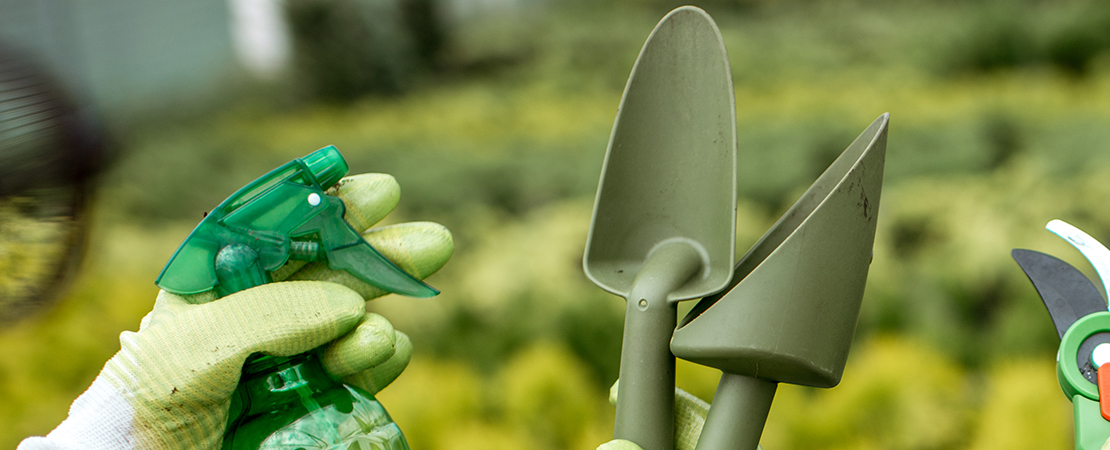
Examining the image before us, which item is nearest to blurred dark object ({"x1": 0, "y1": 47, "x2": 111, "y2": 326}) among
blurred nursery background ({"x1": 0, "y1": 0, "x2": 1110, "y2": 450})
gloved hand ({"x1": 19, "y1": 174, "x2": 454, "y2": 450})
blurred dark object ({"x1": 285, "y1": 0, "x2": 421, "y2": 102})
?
blurred nursery background ({"x1": 0, "y1": 0, "x2": 1110, "y2": 450})

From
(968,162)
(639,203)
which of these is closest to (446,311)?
(639,203)

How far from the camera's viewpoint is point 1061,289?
0.36m

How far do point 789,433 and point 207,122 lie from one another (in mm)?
1213

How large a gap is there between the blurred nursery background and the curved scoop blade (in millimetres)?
334

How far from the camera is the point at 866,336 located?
844 millimetres

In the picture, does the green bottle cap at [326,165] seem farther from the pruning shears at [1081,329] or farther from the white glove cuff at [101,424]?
the pruning shears at [1081,329]

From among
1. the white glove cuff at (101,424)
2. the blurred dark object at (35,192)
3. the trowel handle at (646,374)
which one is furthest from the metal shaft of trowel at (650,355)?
the blurred dark object at (35,192)

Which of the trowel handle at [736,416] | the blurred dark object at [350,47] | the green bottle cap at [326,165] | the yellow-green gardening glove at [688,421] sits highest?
the blurred dark object at [350,47]

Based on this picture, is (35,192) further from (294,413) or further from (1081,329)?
(1081,329)

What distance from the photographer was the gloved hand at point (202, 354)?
12.9 inches

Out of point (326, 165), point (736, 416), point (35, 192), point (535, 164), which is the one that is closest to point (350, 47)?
point (535, 164)

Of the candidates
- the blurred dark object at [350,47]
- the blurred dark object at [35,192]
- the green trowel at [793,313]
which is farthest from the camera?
the blurred dark object at [350,47]

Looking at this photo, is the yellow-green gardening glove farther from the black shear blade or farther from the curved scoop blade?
the black shear blade

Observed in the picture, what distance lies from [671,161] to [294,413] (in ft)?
0.72
